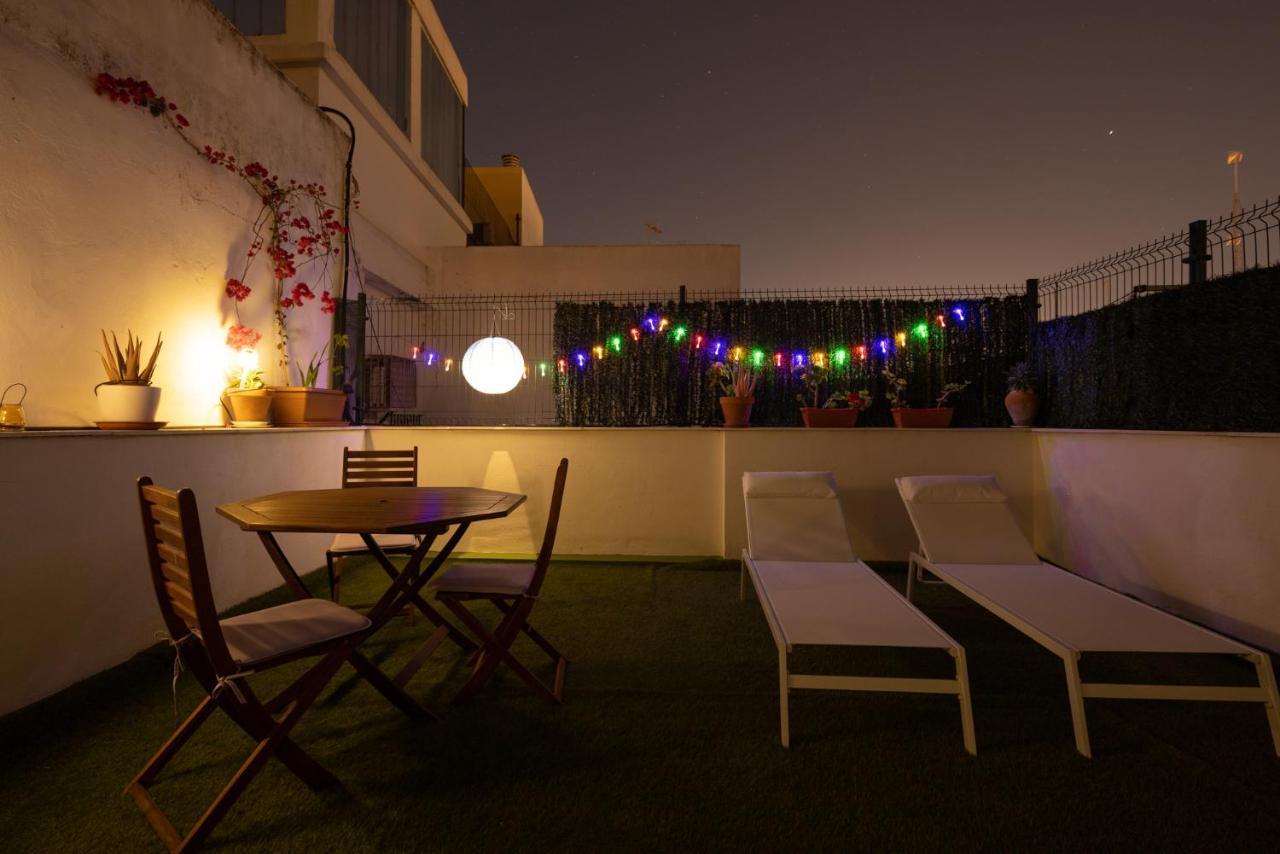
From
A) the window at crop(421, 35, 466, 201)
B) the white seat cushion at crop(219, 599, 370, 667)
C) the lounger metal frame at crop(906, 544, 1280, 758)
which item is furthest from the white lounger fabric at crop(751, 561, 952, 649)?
the window at crop(421, 35, 466, 201)

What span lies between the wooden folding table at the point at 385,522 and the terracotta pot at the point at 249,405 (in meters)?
1.88

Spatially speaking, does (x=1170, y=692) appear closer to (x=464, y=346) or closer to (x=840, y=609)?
(x=840, y=609)

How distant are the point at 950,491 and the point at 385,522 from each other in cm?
367

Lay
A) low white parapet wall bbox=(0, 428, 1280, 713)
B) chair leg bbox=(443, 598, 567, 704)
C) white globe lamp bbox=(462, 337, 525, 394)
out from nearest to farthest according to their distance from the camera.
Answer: chair leg bbox=(443, 598, 567, 704) < low white parapet wall bbox=(0, 428, 1280, 713) < white globe lamp bbox=(462, 337, 525, 394)

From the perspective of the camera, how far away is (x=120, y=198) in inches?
143

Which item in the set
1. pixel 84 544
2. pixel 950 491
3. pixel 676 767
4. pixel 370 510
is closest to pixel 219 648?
pixel 370 510

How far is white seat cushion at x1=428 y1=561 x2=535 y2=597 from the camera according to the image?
261cm

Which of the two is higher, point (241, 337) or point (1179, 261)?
point (1179, 261)

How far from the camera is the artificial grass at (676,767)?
179 cm

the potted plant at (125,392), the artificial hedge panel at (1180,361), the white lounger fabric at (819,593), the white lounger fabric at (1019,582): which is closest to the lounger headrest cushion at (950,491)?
the white lounger fabric at (1019,582)

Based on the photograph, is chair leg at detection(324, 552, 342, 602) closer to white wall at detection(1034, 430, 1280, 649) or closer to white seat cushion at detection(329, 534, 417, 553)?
white seat cushion at detection(329, 534, 417, 553)

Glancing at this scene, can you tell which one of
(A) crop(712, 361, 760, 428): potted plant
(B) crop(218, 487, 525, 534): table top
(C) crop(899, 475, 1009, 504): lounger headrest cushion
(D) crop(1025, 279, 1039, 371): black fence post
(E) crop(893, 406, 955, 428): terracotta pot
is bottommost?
(C) crop(899, 475, 1009, 504): lounger headrest cushion

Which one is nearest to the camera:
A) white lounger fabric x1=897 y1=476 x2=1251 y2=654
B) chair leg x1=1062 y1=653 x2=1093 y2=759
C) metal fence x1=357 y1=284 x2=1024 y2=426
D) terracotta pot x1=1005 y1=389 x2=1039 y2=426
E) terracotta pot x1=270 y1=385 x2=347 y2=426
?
chair leg x1=1062 y1=653 x2=1093 y2=759

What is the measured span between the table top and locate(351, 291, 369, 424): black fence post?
10.2 ft
